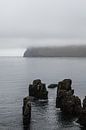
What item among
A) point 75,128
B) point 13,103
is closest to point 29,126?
point 75,128

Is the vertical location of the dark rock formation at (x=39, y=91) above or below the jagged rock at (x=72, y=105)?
above

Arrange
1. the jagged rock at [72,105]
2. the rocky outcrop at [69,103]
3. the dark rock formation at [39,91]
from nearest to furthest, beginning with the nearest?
1. the jagged rock at [72,105]
2. the rocky outcrop at [69,103]
3. the dark rock formation at [39,91]

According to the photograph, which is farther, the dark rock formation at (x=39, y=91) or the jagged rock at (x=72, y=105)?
the dark rock formation at (x=39, y=91)

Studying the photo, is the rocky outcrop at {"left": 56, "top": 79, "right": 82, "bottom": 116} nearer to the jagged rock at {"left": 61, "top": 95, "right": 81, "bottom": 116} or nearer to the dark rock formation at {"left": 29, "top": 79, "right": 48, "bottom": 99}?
the jagged rock at {"left": 61, "top": 95, "right": 81, "bottom": 116}

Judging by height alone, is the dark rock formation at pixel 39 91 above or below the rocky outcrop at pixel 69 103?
above

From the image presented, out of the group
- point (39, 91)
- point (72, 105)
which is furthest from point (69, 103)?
point (39, 91)

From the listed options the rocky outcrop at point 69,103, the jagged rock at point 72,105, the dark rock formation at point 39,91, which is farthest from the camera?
the dark rock formation at point 39,91

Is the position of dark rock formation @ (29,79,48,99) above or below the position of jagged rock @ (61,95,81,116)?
above

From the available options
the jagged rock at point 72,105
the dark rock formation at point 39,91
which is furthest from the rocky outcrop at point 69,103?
the dark rock formation at point 39,91

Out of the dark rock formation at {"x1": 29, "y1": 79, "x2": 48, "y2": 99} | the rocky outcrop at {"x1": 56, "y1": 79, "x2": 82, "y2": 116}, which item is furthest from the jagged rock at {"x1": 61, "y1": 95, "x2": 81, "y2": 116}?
the dark rock formation at {"x1": 29, "y1": 79, "x2": 48, "y2": 99}

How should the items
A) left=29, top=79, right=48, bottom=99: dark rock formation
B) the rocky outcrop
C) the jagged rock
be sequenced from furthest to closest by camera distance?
left=29, top=79, right=48, bottom=99: dark rock formation → the rocky outcrop → the jagged rock

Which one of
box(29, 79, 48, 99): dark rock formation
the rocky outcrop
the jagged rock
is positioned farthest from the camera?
box(29, 79, 48, 99): dark rock formation

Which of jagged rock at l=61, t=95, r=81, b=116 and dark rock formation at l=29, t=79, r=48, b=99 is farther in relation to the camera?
dark rock formation at l=29, t=79, r=48, b=99

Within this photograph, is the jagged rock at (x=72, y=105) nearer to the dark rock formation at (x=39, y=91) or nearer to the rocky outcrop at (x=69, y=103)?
the rocky outcrop at (x=69, y=103)
